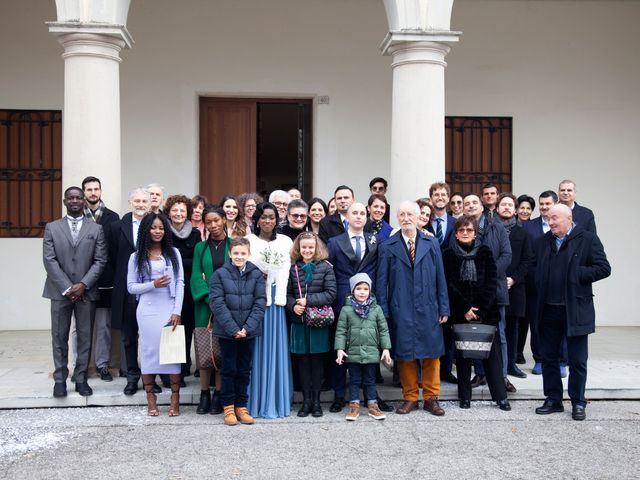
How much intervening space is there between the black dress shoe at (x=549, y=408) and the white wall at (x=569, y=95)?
4988 mm

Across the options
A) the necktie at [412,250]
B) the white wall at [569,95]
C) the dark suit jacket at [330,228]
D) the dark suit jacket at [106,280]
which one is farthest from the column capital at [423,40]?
the dark suit jacket at [106,280]

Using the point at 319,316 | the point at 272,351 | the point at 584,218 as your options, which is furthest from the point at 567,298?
the point at 272,351

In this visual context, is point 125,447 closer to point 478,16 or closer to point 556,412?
point 556,412

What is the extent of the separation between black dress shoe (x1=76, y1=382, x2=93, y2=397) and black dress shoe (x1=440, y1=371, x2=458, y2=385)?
3494 millimetres

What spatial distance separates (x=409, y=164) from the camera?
26.1 feet

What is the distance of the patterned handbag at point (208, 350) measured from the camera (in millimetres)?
6582

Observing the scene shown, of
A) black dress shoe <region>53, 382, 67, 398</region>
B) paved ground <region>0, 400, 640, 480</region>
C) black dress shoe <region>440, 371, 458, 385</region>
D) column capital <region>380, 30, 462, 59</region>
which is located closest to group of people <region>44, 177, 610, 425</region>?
black dress shoe <region>53, 382, 67, 398</region>

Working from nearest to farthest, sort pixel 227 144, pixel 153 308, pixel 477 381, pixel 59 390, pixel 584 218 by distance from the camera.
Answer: pixel 153 308, pixel 59 390, pixel 477 381, pixel 584 218, pixel 227 144

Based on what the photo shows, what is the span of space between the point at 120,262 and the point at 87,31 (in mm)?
2383

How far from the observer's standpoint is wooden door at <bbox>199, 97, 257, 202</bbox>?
10945mm

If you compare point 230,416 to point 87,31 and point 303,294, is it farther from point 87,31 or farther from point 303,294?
point 87,31

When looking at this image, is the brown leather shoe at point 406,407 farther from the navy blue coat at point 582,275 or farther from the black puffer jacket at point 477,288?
the navy blue coat at point 582,275

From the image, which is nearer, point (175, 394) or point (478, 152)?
point (175, 394)

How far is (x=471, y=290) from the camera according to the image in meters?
6.91
